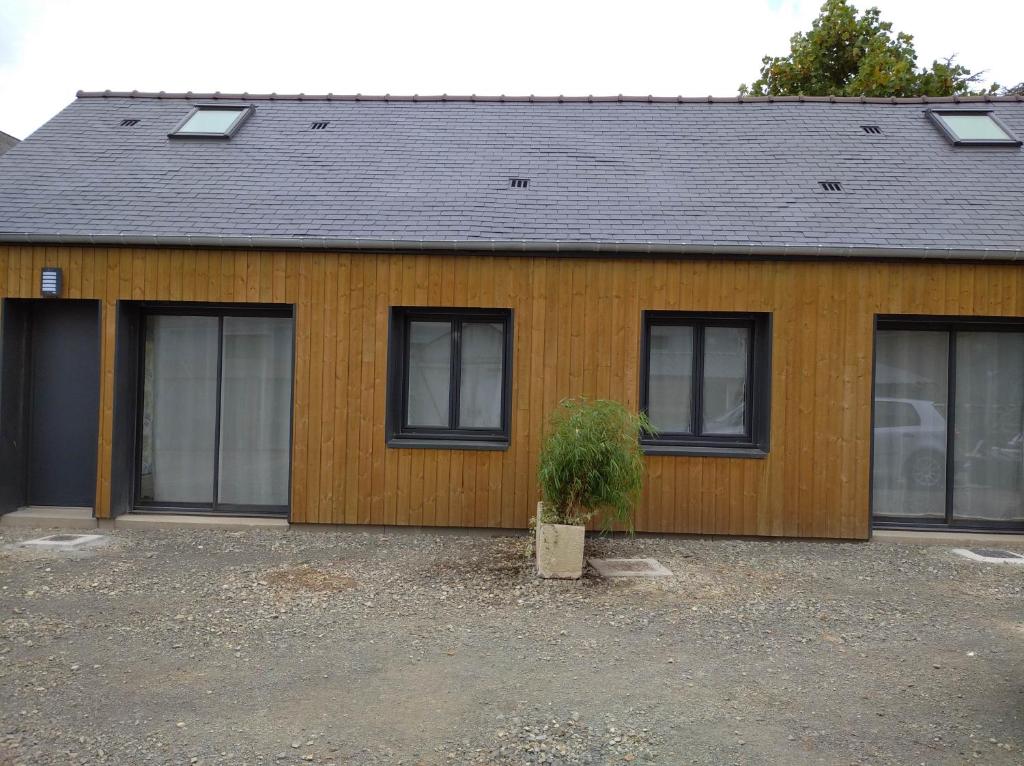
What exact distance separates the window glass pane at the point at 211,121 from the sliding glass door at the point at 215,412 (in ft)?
10.2

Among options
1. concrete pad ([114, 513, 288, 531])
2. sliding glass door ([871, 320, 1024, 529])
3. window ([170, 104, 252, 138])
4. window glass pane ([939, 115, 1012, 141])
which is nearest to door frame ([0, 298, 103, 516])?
concrete pad ([114, 513, 288, 531])

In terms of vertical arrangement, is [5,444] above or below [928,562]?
above

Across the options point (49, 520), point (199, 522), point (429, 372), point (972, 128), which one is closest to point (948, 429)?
point (972, 128)

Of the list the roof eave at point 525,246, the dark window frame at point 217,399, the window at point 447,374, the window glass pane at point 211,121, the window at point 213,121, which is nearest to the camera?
the roof eave at point 525,246

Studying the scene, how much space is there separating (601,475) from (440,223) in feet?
10.6

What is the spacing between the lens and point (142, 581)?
614cm

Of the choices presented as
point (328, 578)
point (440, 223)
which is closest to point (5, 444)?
point (328, 578)

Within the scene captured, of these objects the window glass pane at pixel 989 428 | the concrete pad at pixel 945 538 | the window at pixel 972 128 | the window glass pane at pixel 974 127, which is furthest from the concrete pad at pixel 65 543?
the window glass pane at pixel 974 127

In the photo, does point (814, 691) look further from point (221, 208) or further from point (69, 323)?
point (69, 323)

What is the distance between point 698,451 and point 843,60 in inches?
677

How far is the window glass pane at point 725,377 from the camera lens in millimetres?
8016

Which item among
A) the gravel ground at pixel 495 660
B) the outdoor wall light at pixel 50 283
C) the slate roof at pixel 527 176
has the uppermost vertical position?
the slate roof at pixel 527 176

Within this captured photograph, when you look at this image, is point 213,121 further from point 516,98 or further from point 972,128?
point 972,128

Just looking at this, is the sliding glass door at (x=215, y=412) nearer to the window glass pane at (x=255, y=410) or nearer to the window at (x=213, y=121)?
the window glass pane at (x=255, y=410)
